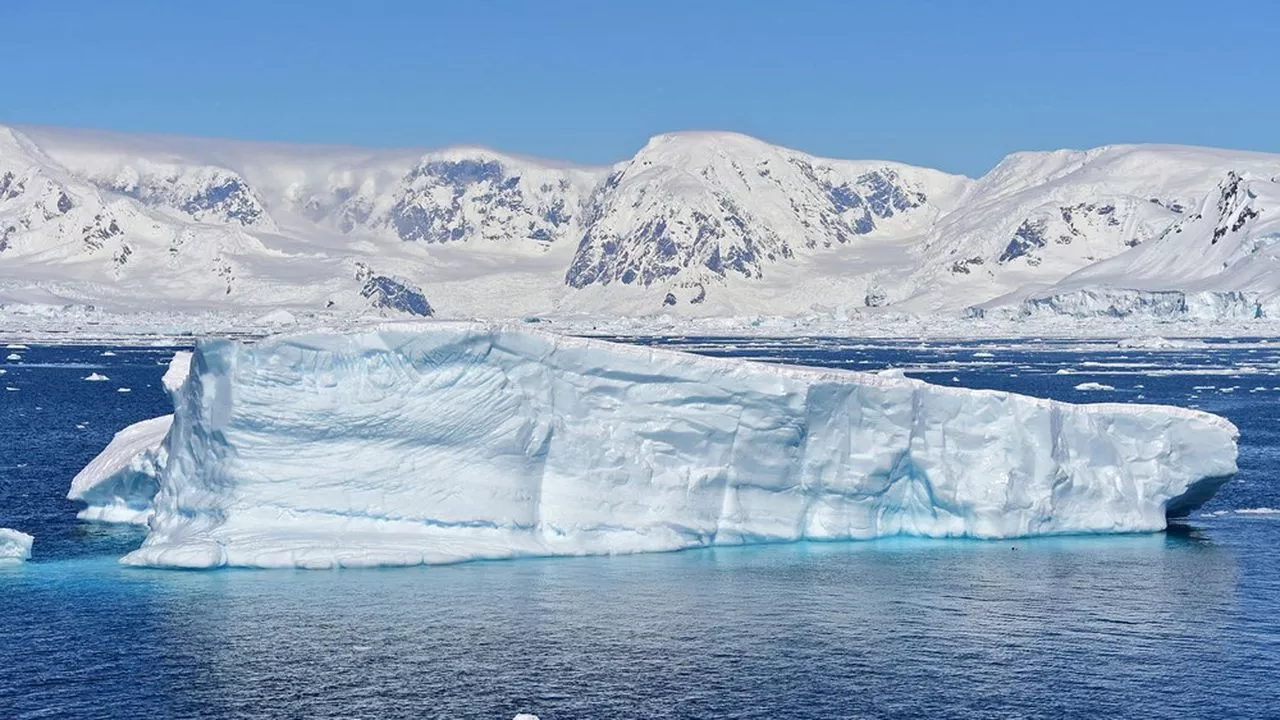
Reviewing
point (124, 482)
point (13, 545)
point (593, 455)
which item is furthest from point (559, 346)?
point (13, 545)

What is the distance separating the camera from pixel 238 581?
93.7 feet

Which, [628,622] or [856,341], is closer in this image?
[628,622]

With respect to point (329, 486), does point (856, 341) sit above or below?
above

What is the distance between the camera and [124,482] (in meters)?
35.1

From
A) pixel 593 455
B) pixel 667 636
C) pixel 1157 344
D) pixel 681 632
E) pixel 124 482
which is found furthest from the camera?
pixel 1157 344

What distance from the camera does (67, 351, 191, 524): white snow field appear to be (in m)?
34.5

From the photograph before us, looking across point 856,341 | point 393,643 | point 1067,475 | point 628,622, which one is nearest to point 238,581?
point 393,643

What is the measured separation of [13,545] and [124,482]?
4811 millimetres

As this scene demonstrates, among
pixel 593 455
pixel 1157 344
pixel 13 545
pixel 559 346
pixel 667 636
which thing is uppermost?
pixel 1157 344

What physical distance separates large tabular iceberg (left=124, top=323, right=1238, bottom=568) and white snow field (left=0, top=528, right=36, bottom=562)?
84.7 inches

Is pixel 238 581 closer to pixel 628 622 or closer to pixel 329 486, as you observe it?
pixel 329 486

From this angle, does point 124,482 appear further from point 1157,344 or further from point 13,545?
point 1157,344

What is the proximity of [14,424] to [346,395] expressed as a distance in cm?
2971

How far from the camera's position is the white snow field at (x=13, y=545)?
99.5 ft
